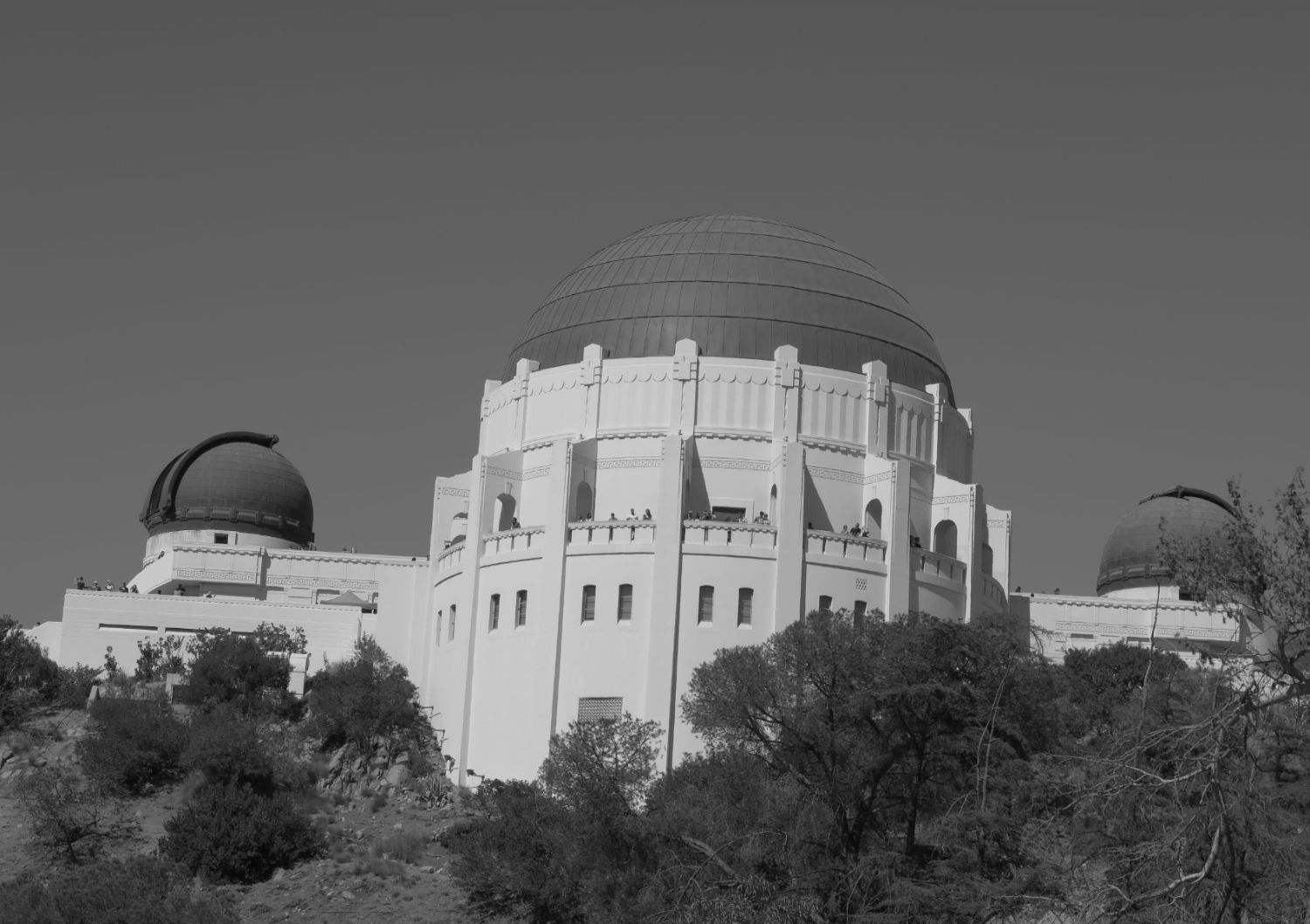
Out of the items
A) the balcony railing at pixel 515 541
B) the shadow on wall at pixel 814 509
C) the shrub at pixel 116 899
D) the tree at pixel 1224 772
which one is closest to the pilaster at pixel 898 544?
the shadow on wall at pixel 814 509

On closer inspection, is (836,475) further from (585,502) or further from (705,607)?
(585,502)

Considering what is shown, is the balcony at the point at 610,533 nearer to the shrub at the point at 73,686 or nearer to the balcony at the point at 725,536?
the balcony at the point at 725,536

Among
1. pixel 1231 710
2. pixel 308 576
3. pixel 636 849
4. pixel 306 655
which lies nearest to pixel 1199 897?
pixel 1231 710

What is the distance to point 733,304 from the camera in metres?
68.2

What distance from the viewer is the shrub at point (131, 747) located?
193ft

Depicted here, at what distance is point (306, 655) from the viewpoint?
68312 millimetres

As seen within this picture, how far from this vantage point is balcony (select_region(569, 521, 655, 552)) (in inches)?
2437

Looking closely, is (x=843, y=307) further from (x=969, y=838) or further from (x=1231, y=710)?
(x=1231, y=710)

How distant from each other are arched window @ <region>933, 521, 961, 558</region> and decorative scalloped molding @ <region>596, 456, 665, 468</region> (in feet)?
35.8

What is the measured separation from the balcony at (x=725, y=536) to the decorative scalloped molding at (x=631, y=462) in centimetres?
443

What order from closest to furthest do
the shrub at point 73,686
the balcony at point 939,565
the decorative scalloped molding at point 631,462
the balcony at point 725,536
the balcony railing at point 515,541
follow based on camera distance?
the balcony at point 725,536 → the balcony railing at point 515,541 → the balcony at point 939,565 → the shrub at point 73,686 → the decorative scalloped molding at point 631,462

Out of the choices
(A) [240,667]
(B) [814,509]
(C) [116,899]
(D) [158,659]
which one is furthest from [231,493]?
(C) [116,899]

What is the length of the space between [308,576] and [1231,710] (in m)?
52.9

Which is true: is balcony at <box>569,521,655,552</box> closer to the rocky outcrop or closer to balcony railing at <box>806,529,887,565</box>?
balcony railing at <box>806,529,887,565</box>
